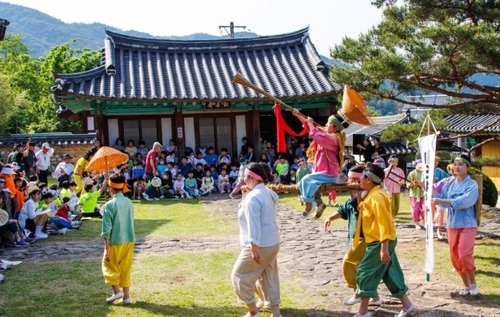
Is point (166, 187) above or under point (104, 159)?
under

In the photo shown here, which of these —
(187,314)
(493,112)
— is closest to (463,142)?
(493,112)

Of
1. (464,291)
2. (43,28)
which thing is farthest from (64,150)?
(43,28)

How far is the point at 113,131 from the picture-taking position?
2147 centimetres

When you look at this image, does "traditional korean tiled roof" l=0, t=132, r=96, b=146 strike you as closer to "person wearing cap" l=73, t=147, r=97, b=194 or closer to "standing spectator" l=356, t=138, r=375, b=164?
"person wearing cap" l=73, t=147, r=97, b=194

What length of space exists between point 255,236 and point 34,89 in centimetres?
3975

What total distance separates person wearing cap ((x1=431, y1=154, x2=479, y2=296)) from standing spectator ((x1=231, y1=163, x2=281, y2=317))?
230 cm

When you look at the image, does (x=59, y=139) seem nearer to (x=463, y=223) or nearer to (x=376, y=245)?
(x=463, y=223)

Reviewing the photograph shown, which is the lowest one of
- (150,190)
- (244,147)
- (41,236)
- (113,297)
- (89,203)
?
(113,297)

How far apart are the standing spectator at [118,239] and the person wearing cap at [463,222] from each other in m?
3.92

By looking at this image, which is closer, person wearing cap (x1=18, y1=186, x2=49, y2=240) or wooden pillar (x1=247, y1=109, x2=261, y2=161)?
person wearing cap (x1=18, y1=186, x2=49, y2=240)

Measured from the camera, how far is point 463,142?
29.3m

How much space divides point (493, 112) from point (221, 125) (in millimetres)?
11986

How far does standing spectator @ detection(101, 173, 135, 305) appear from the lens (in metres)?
7.27

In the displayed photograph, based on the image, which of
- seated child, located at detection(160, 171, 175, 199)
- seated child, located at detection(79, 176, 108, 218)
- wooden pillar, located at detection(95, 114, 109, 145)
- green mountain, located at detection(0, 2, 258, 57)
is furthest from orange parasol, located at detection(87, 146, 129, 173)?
green mountain, located at detection(0, 2, 258, 57)
